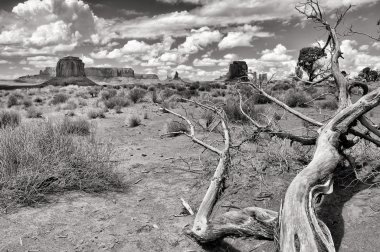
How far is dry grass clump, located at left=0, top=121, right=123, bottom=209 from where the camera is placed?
15.0 feet

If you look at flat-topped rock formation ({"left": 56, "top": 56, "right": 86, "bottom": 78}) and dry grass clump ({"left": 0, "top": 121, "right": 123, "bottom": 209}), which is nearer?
dry grass clump ({"left": 0, "top": 121, "right": 123, "bottom": 209})

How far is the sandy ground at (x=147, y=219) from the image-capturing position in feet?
12.6

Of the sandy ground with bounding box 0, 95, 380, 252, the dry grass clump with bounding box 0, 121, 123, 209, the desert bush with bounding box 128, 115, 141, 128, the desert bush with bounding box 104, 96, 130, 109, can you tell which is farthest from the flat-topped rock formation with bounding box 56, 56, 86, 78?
the sandy ground with bounding box 0, 95, 380, 252

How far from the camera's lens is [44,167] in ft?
16.0

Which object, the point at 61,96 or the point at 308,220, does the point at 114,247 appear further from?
the point at 61,96

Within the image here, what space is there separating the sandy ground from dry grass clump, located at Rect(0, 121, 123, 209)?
0.20 m

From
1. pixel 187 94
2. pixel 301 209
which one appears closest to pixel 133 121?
pixel 301 209

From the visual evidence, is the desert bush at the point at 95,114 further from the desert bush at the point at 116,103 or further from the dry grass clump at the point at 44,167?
the dry grass clump at the point at 44,167

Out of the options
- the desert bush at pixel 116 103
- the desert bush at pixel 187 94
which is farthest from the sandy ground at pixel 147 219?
the desert bush at pixel 187 94

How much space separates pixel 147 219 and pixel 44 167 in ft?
5.38

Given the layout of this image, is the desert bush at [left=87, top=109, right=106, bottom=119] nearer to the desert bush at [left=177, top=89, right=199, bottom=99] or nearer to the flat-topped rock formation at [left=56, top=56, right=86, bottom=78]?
the desert bush at [left=177, top=89, right=199, bottom=99]

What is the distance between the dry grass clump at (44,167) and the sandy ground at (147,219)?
0.20 metres

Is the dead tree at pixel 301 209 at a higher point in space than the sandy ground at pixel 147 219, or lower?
higher

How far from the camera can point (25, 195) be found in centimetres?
462
